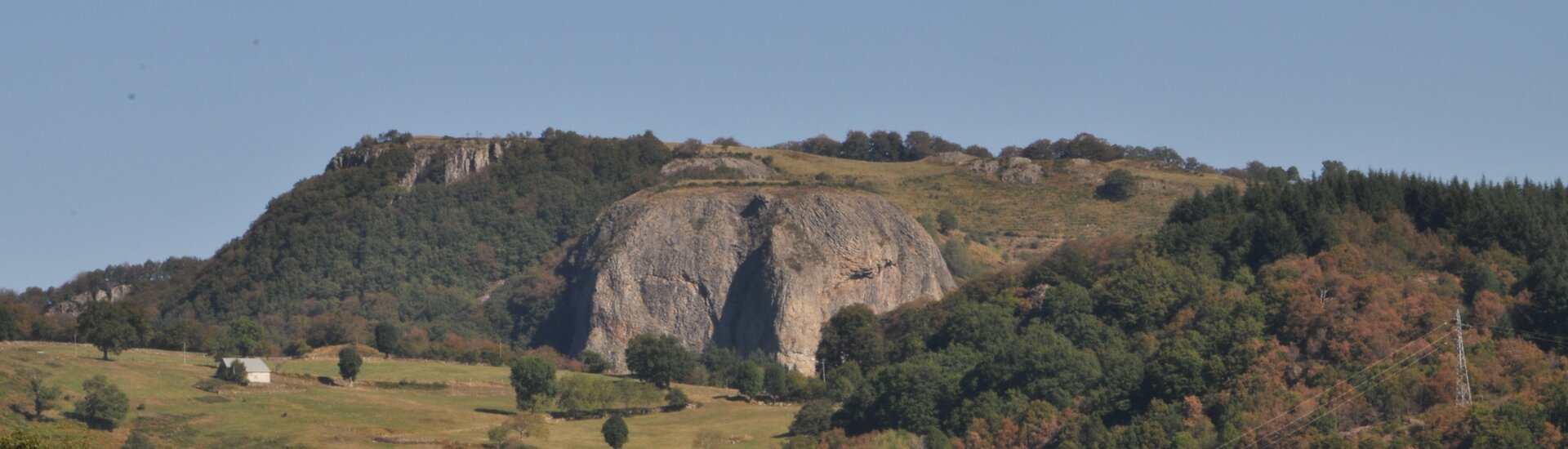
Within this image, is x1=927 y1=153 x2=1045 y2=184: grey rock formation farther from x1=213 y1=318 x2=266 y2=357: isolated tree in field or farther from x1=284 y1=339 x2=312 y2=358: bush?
x1=213 y1=318 x2=266 y2=357: isolated tree in field

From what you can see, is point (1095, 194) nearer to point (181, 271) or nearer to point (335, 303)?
point (335, 303)

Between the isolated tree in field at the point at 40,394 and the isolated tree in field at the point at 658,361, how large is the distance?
29045 mm

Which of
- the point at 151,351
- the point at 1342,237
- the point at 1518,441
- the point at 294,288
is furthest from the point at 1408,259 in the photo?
the point at 294,288

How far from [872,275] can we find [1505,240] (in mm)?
50247

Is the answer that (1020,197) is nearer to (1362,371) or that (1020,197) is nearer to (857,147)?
(857,147)

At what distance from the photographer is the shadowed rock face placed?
431 ft

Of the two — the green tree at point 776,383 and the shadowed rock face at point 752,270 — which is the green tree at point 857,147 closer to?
the shadowed rock face at point 752,270

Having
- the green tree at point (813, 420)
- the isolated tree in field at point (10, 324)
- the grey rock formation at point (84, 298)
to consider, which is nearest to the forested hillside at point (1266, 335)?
the green tree at point (813, 420)

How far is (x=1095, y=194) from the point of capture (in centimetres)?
15762

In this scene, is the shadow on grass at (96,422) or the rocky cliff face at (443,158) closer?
the shadow on grass at (96,422)

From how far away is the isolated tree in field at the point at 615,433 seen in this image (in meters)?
88.3

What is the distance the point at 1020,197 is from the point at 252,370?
7222 centimetres

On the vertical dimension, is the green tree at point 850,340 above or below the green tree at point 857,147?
below

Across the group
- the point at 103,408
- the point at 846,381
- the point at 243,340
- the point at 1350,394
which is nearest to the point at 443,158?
the point at 243,340
